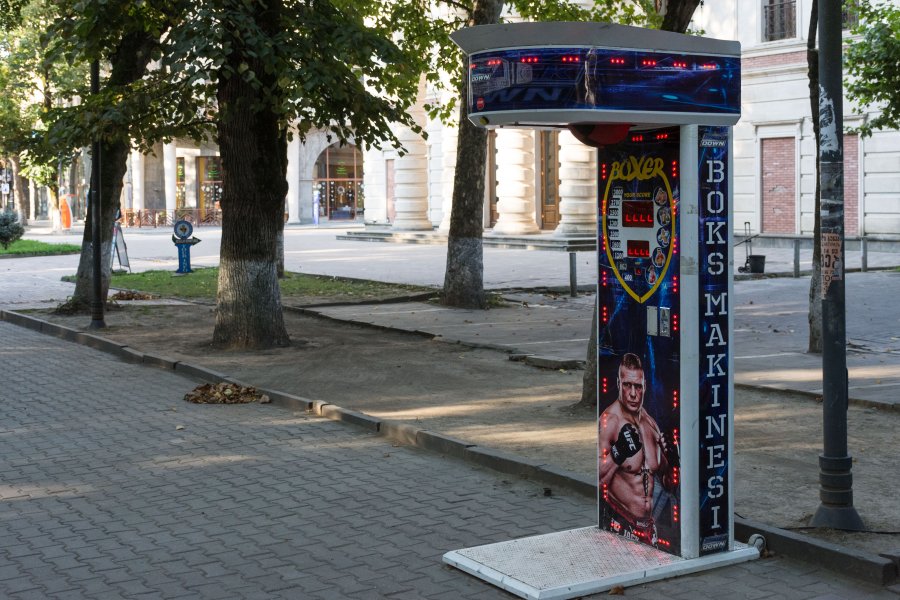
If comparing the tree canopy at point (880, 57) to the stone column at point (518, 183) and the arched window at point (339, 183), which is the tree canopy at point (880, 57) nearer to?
→ the stone column at point (518, 183)

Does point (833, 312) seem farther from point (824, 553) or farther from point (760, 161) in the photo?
point (760, 161)

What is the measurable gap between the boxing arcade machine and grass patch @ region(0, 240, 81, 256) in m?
31.0

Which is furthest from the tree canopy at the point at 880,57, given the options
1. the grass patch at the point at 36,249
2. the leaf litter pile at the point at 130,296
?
the grass patch at the point at 36,249

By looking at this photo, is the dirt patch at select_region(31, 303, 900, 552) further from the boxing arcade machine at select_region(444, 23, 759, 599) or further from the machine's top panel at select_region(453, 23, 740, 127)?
the machine's top panel at select_region(453, 23, 740, 127)

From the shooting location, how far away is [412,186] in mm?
41750

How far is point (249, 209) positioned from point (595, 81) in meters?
8.66

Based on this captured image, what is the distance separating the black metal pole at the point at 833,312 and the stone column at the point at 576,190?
2835cm

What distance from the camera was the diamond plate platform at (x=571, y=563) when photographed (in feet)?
18.6

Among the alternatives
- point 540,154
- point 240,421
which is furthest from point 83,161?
point 240,421

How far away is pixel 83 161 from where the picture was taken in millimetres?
58438

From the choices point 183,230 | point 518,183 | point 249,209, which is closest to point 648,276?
point 249,209

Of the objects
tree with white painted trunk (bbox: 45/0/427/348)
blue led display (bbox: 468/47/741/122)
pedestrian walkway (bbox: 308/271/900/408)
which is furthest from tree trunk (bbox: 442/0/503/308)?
blue led display (bbox: 468/47/741/122)

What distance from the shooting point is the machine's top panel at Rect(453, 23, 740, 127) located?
572 centimetres

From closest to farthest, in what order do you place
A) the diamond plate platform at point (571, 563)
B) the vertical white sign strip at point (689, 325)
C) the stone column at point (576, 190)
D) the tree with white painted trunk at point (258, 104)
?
the diamond plate platform at point (571, 563)
the vertical white sign strip at point (689, 325)
the tree with white painted trunk at point (258, 104)
the stone column at point (576, 190)
